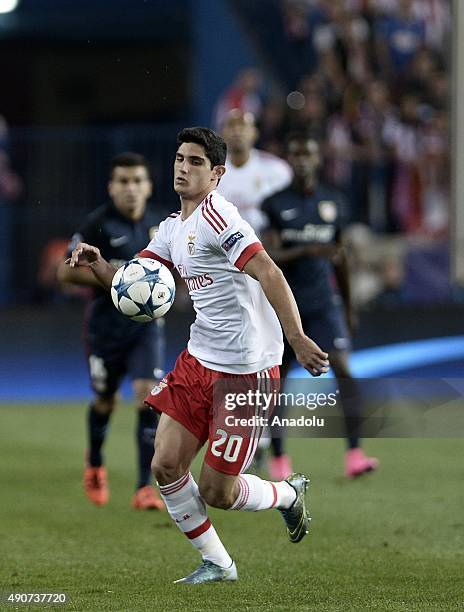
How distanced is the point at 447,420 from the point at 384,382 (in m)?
0.78

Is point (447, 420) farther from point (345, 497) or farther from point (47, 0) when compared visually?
point (47, 0)

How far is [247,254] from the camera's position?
5902 millimetres

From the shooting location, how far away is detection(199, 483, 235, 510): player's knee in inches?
247

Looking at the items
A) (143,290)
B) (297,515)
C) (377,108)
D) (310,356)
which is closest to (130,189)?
(143,290)

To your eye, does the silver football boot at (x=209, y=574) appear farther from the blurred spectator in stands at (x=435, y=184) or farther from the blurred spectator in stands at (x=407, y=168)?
the blurred spectator in stands at (x=407, y=168)

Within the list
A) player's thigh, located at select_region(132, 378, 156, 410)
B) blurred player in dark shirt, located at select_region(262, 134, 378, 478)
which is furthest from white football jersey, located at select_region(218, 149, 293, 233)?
player's thigh, located at select_region(132, 378, 156, 410)

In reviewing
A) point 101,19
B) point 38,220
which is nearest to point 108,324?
point 38,220

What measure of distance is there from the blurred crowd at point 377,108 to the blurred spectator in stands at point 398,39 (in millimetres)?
12

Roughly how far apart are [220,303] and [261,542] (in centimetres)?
181

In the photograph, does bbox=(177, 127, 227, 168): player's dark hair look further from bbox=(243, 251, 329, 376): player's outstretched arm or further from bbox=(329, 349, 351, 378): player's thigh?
bbox=(329, 349, 351, 378): player's thigh

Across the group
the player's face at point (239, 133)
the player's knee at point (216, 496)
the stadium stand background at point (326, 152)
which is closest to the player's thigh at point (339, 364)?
the player's face at point (239, 133)

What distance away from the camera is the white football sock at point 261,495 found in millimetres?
6391

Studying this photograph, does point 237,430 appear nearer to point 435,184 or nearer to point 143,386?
point 143,386

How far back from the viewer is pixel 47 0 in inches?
818
